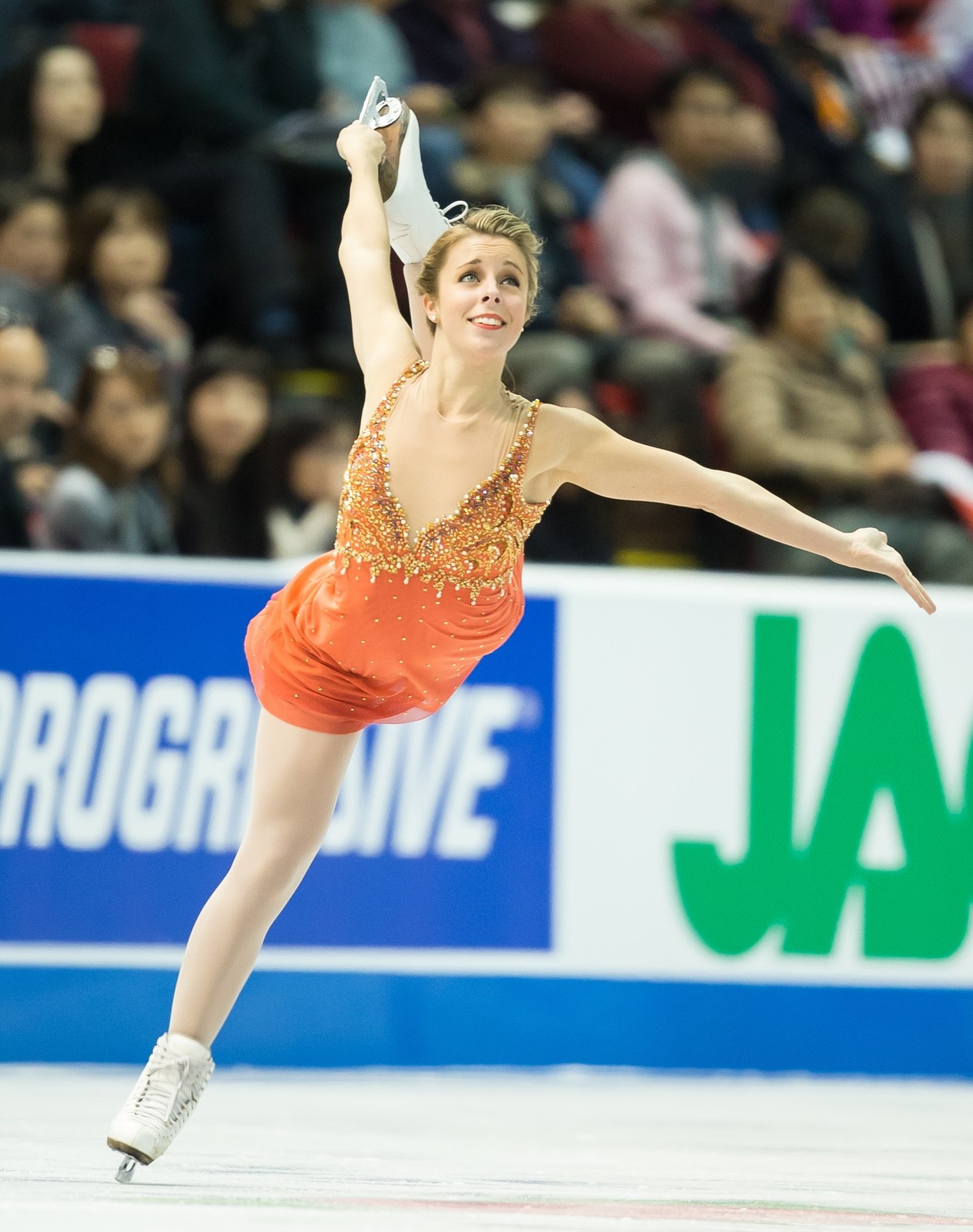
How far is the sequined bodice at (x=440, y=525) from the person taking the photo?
10.1 feet

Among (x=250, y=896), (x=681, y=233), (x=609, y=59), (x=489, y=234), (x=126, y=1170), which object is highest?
(x=609, y=59)

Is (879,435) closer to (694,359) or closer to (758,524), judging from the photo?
(694,359)

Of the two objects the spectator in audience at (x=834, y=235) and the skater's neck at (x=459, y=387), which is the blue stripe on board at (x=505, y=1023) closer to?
the skater's neck at (x=459, y=387)

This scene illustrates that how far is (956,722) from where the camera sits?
517 centimetres

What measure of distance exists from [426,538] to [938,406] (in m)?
4.04

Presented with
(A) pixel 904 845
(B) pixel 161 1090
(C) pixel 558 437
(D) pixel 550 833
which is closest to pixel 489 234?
(C) pixel 558 437

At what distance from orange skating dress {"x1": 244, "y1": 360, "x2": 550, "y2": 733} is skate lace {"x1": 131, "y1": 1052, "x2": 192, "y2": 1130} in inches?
22.9

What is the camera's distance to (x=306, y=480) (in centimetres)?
538

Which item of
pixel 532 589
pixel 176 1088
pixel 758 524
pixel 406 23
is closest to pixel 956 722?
pixel 532 589

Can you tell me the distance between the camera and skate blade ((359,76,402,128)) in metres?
3.38

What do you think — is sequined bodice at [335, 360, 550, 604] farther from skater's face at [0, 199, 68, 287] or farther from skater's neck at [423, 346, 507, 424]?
skater's face at [0, 199, 68, 287]

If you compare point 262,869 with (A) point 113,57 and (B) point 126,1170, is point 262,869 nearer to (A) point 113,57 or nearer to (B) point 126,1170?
(B) point 126,1170

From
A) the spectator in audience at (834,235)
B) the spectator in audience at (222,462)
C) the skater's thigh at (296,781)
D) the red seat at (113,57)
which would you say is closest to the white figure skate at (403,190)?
the skater's thigh at (296,781)

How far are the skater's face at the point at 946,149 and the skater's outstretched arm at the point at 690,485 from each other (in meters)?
4.87
